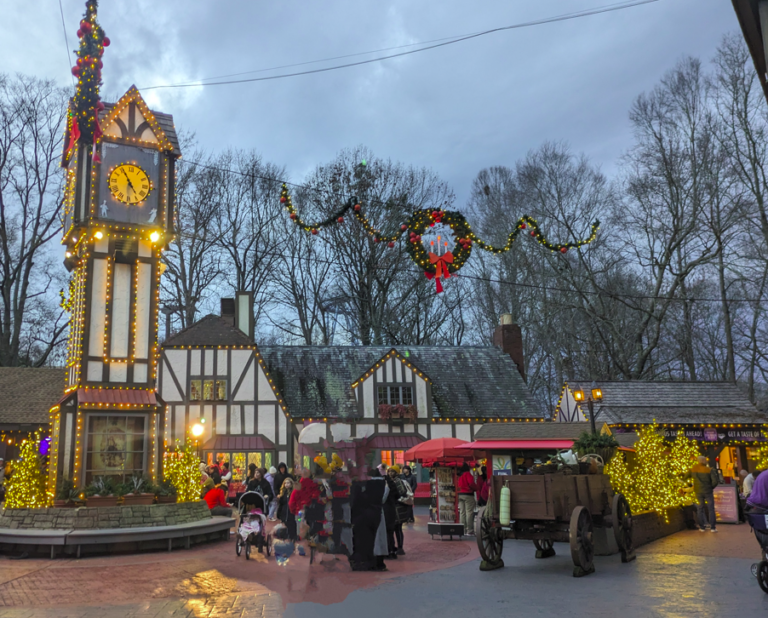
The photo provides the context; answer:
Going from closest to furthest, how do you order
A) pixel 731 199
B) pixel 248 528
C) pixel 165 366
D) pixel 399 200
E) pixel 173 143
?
pixel 248 528 → pixel 173 143 → pixel 165 366 → pixel 731 199 → pixel 399 200

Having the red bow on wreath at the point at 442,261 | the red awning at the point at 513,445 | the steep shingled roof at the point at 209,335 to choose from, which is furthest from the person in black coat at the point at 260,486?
the steep shingled roof at the point at 209,335

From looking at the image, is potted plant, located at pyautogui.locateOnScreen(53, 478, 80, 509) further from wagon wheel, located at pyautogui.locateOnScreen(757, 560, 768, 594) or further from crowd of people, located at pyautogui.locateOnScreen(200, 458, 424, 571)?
wagon wheel, located at pyautogui.locateOnScreen(757, 560, 768, 594)

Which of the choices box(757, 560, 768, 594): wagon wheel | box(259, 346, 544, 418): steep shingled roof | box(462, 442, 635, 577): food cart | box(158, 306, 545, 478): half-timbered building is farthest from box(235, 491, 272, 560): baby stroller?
box(259, 346, 544, 418): steep shingled roof

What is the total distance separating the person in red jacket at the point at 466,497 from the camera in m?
15.2

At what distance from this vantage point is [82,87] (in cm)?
1102

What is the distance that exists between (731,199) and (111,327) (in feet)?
77.5

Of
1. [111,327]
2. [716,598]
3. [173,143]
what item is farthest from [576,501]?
[173,143]

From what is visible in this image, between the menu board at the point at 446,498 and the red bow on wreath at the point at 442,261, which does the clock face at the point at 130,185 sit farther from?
the menu board at the point at 446,498

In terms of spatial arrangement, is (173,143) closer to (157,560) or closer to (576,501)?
(157,560)

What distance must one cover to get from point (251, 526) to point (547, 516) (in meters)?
5.09

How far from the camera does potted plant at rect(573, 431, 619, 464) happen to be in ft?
40.8

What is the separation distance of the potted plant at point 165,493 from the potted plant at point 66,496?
5.12ft

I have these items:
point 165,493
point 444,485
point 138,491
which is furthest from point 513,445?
point 138,491

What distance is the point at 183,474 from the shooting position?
15438 mm
